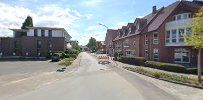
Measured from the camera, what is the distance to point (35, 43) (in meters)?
73.3

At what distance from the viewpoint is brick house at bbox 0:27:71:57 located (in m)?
73.2

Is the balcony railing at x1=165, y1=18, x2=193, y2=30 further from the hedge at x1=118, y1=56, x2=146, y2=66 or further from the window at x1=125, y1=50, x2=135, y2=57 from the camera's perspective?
the window at x1=125, y1=50, x2=135, y2=57

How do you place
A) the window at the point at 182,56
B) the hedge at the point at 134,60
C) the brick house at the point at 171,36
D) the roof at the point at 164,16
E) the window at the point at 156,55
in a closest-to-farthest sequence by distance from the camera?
the brick house at the point at 171,36 < the window at the point at 182,56 < the hedge at the point at 134,60 < the roof at the point at 164,16 < the window at the point at 156,55

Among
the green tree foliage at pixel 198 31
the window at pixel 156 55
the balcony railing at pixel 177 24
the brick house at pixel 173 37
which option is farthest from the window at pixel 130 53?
the green tree foliage at pixel 198 31

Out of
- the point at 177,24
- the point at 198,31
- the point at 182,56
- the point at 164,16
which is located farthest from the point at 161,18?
the point at 198,31

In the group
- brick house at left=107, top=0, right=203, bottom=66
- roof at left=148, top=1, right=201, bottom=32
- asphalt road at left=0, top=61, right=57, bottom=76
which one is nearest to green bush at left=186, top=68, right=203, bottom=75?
brick house at left=107, top=0, right=203, bottom=66

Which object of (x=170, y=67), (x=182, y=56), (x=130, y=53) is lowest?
(x=170, y=67)

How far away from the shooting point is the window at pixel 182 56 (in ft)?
133

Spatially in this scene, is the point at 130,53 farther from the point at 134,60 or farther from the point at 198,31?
the point at 198,31

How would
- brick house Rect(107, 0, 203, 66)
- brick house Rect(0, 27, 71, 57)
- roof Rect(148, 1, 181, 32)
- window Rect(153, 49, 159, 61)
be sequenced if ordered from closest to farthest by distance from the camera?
brick house Rect(107, 0, 203, 66) → roof Rect(148, 1, 181, 32) → window Rect(153, 49, 159, 61) → brick house Rect(0, 27, 71, 57)

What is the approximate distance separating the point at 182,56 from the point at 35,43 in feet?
138

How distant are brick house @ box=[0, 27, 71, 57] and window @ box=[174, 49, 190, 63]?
37.6 meters

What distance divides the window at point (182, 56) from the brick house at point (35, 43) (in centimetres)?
3763

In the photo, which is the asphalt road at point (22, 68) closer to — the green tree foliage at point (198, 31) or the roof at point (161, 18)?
the roof at point (161, 18)
